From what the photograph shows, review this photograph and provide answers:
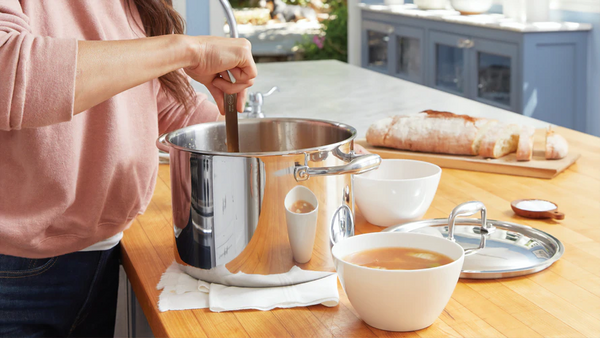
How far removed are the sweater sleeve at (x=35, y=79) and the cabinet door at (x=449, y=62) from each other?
152 inches

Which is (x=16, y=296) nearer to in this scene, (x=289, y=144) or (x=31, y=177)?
(x=31, y=177)

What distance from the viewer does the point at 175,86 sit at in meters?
1.11

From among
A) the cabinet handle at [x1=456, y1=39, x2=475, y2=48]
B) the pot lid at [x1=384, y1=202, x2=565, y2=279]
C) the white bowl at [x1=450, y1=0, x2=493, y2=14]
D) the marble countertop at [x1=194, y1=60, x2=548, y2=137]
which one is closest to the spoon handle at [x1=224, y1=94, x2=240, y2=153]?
the pot lid at [x1=384, y1=202, x2=565, y2=279]

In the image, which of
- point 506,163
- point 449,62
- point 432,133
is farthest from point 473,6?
point 506,163

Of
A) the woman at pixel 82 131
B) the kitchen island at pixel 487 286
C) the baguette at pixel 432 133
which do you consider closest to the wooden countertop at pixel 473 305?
the kitchen island at pixel 487 286

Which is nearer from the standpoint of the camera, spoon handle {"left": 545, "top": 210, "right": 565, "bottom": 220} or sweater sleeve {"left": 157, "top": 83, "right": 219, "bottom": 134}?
spoon handle {"left": 545, "top": 210, "right": 565, "bottom": 220}

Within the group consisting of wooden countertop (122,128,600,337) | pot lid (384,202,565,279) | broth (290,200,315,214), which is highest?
broth (290,200,315,214)

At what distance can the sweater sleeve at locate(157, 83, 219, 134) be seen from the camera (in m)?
1.19

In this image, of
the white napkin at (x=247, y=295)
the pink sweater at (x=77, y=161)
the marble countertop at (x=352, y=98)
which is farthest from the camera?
the marble countertop at (x=352, y=98)

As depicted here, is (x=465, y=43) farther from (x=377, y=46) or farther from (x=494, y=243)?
(x=494, y=243)

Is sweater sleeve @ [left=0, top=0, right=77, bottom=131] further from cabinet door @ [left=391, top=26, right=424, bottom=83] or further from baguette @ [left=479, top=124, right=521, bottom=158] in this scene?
cabinet door @ [left=391, top=26, right=424, bottom=83]

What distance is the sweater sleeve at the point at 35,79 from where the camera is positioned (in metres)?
0.70

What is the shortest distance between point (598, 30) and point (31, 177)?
11.7ft

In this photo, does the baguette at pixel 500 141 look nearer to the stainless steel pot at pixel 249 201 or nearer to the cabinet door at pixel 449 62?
the stainless steel pot at pixel 249 201
